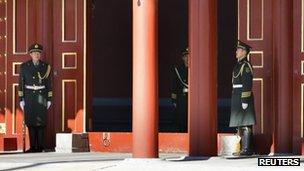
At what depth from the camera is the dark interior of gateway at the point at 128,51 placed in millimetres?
20656

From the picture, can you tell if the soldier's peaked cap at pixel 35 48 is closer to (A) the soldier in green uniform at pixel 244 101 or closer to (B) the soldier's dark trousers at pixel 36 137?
(B) the soldier's dark trousers at pixel 36 137

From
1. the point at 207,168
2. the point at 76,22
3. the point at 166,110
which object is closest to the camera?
the point at 207,168

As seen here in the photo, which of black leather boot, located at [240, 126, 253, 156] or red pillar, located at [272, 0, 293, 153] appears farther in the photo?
red pillar, located at [272, 0, 293, 153]

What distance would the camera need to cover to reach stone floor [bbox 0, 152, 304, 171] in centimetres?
1137

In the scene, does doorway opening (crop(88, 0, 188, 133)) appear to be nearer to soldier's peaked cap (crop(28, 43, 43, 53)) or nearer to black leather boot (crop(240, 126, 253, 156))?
soldier's peaked cap (crop(28, 43, 43, 53))

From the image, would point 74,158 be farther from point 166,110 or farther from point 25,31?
point 166,110

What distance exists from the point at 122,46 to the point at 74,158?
784cm

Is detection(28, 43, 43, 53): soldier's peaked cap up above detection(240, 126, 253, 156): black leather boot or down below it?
above

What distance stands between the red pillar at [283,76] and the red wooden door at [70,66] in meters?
3.34

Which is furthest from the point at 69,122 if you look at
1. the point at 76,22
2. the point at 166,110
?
the point at 166,110

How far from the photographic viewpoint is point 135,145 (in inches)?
481

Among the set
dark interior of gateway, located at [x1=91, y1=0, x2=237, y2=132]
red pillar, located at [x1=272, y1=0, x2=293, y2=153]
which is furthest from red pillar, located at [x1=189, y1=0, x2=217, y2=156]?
dark interior of gateway, located at [x1=91, y1=0, x2=237, y2=132]

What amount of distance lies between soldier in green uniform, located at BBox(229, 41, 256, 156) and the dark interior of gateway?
697 centimetres

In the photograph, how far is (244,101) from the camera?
13.3 meters
